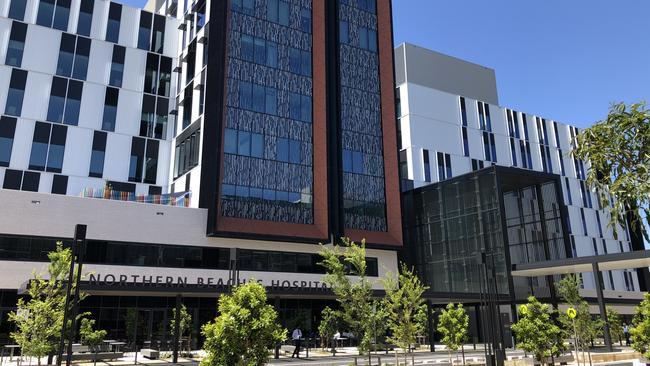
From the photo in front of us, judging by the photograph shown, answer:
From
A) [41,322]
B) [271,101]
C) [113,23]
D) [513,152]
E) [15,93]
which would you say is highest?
[113,23]

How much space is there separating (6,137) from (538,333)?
4575cm

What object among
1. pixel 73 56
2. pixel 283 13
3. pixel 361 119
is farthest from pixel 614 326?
pixel 73 56

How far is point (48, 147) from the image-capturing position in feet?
156

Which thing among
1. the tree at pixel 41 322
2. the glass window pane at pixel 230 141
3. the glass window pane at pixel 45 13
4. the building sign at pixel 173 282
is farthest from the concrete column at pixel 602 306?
the glass window pane at pixel 45 13

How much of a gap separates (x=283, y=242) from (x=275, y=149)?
29.0ft

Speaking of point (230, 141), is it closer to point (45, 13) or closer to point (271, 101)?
point (271, 101)

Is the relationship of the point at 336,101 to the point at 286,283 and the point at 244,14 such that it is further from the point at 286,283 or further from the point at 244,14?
the point at 286,283

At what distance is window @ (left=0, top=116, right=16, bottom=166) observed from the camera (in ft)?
150

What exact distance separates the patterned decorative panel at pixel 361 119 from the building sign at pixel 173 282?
10045 mm

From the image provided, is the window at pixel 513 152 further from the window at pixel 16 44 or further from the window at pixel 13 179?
the window at pixel 16 44

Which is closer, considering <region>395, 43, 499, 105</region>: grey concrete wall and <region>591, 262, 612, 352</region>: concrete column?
<region>591, 262, 612, 352</region>: concrete column

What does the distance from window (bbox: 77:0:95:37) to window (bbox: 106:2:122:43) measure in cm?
174

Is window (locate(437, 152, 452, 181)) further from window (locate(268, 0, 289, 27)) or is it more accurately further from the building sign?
the building sign

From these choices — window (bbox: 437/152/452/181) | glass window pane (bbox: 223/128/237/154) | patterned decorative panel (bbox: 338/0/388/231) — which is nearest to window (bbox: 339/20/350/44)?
patterned decorative panel (bbox: 338/0/388/231)
